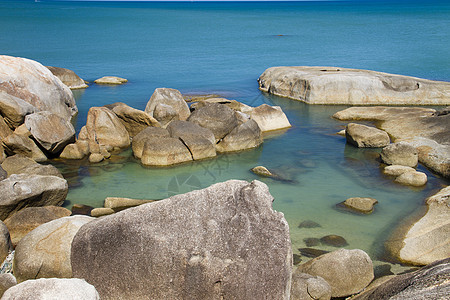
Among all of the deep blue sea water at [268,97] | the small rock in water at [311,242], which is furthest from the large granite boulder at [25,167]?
the small rock in water at [311,242]

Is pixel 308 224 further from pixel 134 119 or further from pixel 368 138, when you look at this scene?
pixel 134 119

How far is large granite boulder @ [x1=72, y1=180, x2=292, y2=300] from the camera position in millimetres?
5422

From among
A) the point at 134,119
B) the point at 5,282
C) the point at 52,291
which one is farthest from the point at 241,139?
the point at 52,291

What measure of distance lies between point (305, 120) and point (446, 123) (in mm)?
5153

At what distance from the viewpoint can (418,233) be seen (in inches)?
357

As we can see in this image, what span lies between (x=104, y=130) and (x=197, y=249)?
31.4 feet

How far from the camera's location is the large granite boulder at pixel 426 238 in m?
8.19

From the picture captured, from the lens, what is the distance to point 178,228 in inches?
221

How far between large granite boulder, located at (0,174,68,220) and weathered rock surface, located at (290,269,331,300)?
5.39 m

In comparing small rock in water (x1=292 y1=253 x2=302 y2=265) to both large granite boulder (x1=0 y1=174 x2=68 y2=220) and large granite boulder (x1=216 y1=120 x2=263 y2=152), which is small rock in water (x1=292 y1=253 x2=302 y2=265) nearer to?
large granite boulder (x1=0 y1=174 x2=68 y2=220)

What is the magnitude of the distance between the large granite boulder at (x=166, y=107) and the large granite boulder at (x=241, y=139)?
7.53 feet

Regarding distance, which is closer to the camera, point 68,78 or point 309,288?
point 309,288

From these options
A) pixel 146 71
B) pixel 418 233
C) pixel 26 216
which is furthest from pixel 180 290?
pixel 146 71

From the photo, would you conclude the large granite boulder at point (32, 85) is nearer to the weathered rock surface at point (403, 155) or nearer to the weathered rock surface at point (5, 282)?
the weathered rock surface at point (5, 282)
